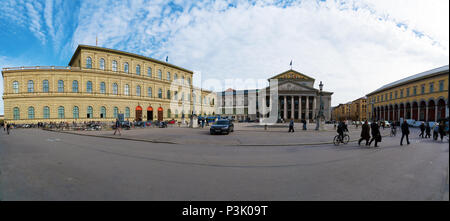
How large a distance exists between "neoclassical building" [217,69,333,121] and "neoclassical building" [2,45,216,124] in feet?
112

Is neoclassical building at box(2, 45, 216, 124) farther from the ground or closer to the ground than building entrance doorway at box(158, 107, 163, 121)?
farther from the ground

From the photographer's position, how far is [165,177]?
451 cm

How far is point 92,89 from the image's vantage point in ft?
104

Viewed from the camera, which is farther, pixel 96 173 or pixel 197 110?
pixel 197 110

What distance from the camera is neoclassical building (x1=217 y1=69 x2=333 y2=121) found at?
208 ft

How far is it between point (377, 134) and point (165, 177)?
11152 mm

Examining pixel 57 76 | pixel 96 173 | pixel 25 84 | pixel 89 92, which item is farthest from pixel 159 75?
pixel 96 173

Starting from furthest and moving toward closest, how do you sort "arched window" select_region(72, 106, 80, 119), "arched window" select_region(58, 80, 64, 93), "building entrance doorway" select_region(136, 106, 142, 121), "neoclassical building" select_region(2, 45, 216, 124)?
"building entrance doorway" select_region(136, 106, 142, 121), "arched window" select_region(72, 106, 80, 119), "arched window" select_region(58, 80, 64, 93), "neoclassical building" select_region(2, 45, 216, 124)

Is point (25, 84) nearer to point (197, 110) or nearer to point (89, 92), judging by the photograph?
point (89, 92)

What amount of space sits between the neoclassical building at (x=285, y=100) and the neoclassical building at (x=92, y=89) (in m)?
34.3

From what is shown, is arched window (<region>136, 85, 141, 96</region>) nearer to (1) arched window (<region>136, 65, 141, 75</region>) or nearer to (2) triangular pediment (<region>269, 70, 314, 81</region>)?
(1) arched window (<region>136, 65, 141, 75</region>)

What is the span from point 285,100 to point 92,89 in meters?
58.4

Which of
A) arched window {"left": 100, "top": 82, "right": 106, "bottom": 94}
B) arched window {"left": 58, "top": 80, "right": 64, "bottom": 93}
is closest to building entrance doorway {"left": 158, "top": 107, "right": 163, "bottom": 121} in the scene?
arched window {"left": 100, "top": 82, "right": 106, "bottom": 94}
